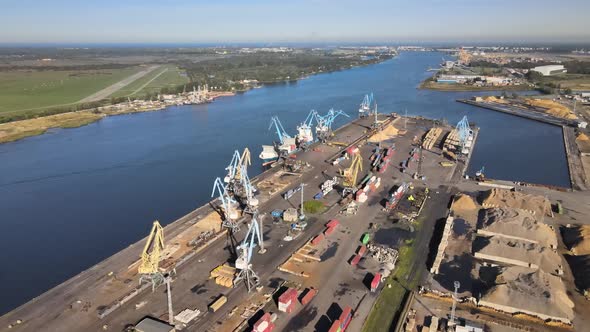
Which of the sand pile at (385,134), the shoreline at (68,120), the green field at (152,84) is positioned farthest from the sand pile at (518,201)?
the green field at (152,84)

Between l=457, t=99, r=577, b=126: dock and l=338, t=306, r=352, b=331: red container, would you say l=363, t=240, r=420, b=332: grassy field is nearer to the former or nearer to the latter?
l=338, t=306, r=352, b=331: red container

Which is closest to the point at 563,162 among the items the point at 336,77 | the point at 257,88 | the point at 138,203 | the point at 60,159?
the point at 138,203

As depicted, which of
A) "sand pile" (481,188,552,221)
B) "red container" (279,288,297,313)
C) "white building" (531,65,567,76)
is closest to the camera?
"red container" (279,288,297,313)

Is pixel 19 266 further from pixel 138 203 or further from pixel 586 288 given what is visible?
pixel 586 288

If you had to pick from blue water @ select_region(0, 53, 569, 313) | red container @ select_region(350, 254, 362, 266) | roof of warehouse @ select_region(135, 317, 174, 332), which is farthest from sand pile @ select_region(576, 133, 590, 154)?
roof of warehouse @ select_region(135, 317, 174, 332)

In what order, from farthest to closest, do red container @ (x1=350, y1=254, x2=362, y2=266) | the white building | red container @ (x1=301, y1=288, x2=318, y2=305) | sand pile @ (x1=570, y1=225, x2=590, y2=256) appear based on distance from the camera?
the white building, sand pile @ (x1=570, y1=225, x2=590, y2=256), red container @ (x1=350, y1=254, x2=362, y2=266), red container @ (x1=301, y1=288, x2=318, y2=305)

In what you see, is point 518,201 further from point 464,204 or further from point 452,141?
point 452,141

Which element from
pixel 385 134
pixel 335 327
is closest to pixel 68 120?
pixel 385 134
